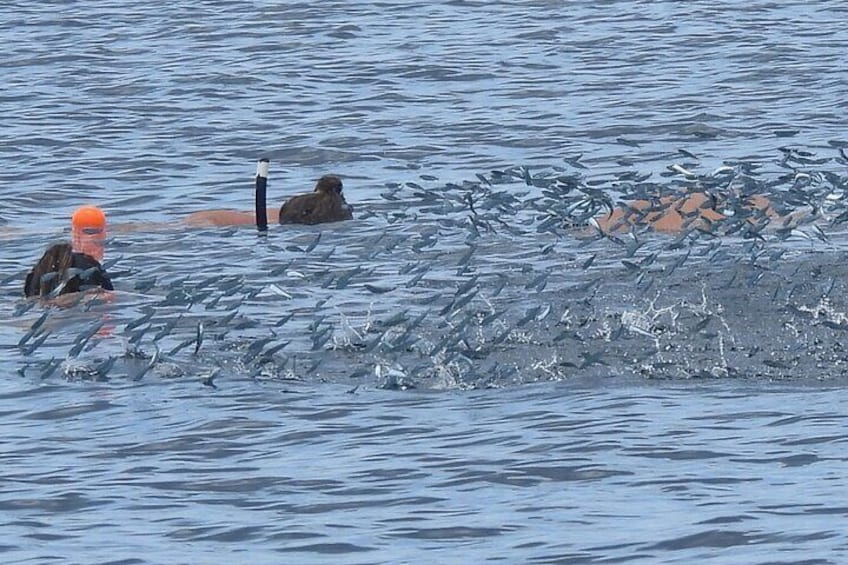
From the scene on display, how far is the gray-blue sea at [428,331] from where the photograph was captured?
13.6 meters

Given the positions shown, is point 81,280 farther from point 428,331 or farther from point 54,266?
point 428,331

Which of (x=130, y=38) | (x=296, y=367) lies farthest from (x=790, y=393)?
(x=130, y=38)

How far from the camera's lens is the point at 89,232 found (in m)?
23.3

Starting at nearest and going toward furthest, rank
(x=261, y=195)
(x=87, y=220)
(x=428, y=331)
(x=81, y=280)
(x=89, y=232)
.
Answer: (x=428, y=331) → (x=81, y=280) → (x=87, y=220) → (x=89, y=232) → (x=261, y=195)

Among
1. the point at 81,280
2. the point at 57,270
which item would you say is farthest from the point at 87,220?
the point at 57,270

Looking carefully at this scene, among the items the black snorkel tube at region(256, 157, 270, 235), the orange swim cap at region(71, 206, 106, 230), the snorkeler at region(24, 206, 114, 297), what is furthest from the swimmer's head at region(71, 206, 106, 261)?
the black snorkel tube at region(256, 157, 270, 235)

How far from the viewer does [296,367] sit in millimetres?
18266

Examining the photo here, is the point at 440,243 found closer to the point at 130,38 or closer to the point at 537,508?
the point at 537,508

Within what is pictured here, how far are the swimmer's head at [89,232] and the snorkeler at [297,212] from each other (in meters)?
2.19

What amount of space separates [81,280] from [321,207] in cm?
470

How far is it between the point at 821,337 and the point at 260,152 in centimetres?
1447

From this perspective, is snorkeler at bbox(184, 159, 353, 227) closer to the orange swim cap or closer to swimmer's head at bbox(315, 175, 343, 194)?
swimmer's head at bbox(315, 175, 343, 194)

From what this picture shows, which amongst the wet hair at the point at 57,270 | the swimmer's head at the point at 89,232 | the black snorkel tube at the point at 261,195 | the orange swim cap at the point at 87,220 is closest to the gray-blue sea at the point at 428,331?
the black snorkel tube at the point at 261,195

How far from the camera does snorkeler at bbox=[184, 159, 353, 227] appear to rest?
25.0 m
